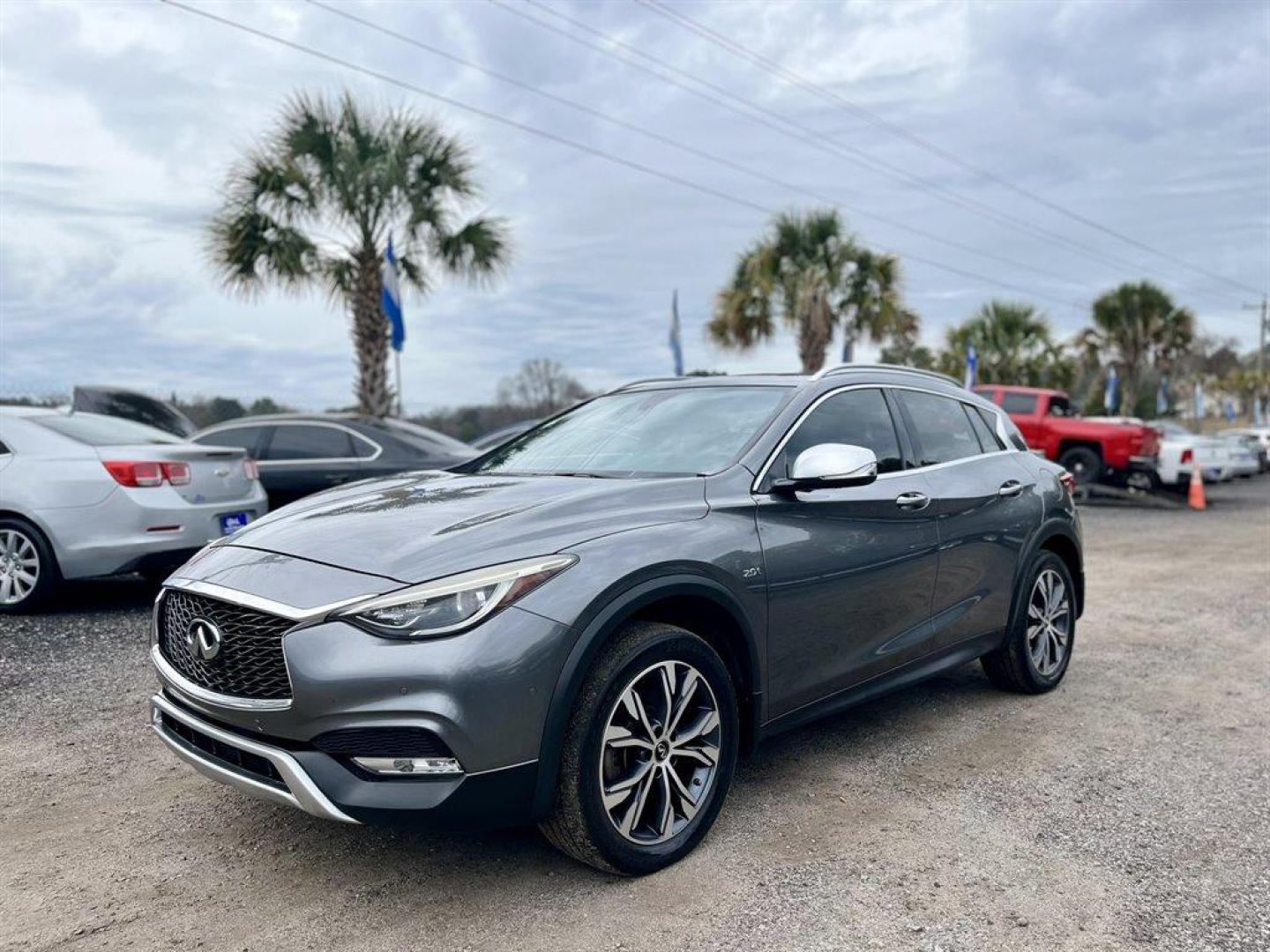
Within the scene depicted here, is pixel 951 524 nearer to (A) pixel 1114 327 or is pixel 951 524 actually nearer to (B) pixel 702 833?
(B) pixel 702 833

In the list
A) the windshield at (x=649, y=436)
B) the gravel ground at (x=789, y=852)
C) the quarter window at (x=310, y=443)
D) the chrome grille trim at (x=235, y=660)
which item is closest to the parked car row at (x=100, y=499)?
the gravel ground at (x=789, y=852)

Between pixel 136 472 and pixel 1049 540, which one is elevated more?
pixel 136 472

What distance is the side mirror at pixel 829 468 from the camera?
3.56 meters

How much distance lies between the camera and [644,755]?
3.11 meters

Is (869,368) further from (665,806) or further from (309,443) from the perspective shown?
(309,443)

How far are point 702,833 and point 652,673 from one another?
603 mm

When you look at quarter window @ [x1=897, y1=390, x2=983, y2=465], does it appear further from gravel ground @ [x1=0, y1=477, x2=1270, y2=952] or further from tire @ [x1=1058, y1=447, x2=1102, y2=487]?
tire @ [x1=1058, y1=447, x2=1102, y2=487]

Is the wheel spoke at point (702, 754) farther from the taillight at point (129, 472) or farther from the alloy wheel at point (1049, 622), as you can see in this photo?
the taillight at point (129, 472)

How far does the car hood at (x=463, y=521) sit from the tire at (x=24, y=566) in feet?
12.7

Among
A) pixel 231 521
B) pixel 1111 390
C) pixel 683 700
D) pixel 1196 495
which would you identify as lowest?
pixel 1196 495

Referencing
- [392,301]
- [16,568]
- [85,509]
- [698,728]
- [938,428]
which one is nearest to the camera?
[698,728]

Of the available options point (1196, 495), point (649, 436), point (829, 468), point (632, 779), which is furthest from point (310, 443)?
point (1196, 495)

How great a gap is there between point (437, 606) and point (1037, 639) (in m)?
3.60

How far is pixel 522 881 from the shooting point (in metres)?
3.12
